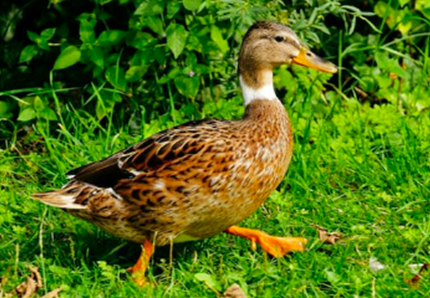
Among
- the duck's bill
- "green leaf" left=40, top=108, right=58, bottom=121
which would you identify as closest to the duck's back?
the duck's bill

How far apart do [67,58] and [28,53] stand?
338 millimetres

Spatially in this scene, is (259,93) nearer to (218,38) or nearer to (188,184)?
(188,184)

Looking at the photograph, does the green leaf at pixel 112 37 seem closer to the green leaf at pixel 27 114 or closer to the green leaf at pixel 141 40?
the green leaf at pixel 141 40

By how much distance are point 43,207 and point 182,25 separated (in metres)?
1.48

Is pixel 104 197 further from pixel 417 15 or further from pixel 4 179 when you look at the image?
pixel 417 15

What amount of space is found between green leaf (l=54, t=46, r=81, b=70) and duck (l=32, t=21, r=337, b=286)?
3.89 ft

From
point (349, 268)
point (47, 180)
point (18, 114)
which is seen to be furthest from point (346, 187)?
point (18, 114)

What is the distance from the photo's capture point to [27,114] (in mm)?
6324

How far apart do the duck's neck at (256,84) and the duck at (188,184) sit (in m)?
0.11

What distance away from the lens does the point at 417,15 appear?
23.3 feet

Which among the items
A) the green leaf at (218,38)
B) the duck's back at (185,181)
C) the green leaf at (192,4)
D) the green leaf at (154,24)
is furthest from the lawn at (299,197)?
the green leaf at (192,4)

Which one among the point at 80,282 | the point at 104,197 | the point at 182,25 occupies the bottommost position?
the point at 80,282

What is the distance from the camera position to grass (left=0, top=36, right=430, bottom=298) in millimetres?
4664

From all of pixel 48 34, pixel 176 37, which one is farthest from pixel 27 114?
pixel 176 37
